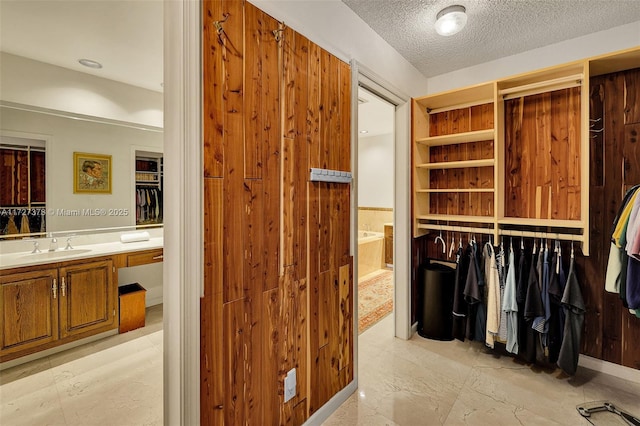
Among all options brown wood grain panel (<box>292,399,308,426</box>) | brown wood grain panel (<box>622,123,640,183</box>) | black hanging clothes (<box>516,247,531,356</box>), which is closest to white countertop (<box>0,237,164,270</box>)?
brown wood grain panel (<box>292,399,308,426</box>)

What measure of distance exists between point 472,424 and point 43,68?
4.33m

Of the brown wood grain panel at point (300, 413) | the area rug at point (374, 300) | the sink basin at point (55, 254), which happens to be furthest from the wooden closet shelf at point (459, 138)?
the sink basin at point (55, 254)

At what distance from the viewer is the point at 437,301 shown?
2.78 m

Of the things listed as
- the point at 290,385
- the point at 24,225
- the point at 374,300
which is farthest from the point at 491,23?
the point at 24,225

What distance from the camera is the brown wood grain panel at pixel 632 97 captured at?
2.12 metres

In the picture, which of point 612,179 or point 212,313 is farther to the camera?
point 612,179

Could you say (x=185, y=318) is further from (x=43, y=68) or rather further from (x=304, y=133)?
→ (x=43, y=68)

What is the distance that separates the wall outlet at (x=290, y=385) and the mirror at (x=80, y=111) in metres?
2.45

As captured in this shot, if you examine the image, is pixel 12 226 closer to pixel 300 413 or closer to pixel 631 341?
pixel 300 413

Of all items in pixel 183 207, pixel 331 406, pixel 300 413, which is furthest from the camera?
pixel 331 406

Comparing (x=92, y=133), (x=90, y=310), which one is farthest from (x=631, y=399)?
(x=92, y=133)

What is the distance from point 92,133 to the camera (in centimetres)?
307

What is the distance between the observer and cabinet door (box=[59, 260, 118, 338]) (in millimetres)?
2627

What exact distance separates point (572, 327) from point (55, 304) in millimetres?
4191
